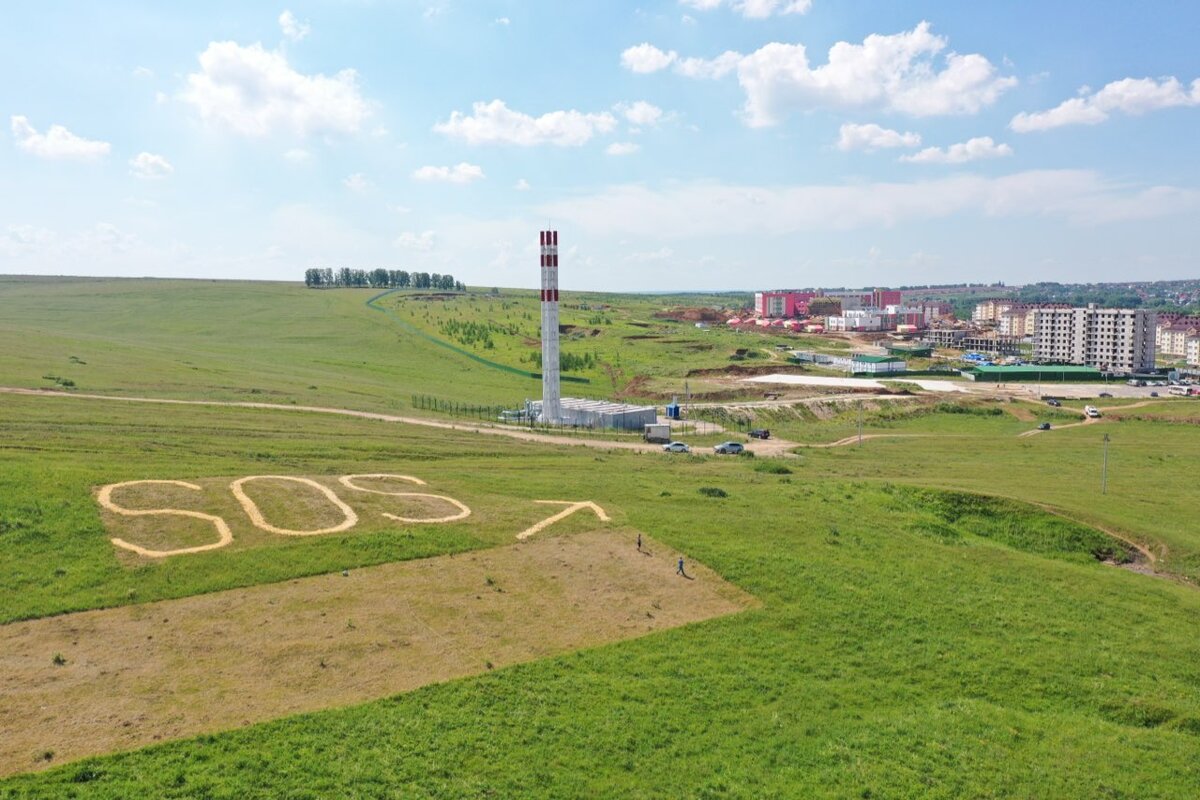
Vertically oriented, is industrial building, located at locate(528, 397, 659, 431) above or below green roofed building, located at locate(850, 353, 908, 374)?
below

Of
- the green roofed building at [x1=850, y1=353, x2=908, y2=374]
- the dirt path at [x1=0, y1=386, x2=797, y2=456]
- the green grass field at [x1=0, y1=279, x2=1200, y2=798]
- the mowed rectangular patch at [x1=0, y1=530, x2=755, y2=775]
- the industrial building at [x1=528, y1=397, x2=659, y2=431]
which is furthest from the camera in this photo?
the green roofed building at [x1=850, y1=353, x2=908, y2=374]

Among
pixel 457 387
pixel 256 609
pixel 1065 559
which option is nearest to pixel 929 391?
pixel 457 387

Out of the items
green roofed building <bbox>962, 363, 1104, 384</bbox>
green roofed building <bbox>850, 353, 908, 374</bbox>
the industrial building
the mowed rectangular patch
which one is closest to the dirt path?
the industrial building

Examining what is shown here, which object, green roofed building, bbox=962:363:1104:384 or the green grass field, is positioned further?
green roofed building, bbox=962:363:1104:384

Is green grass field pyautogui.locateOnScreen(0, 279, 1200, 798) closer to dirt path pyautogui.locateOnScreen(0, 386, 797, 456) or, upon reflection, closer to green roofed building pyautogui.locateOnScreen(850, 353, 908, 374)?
dirt path pyautogui.locateOnScreen(0, 386, 797, 456)

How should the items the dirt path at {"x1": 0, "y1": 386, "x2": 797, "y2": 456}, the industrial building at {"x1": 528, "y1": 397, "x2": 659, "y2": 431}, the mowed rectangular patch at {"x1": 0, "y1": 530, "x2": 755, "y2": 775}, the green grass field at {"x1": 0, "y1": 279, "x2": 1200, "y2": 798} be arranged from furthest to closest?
1. the industrial building at {"x1": 528, "y1": 397, "x2": 659, "y2": 431}
2. the dirt path at {"x1": 0, "y1": 386, "x2": 797, "y2": 456}
3. the mowed rectangular patch at {"x1": 0, "y1": 530, "x2": 755, "y2": 775}
4. the green grass field at {"x1": 0, "y1": 279, "x2": 1200, "y2": 798}

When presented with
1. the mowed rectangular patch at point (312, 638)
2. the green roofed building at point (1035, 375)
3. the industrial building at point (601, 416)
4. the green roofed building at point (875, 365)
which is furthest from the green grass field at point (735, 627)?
the green roofed building at point (1035, 375)

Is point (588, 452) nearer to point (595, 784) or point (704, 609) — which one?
point (704, 609)
